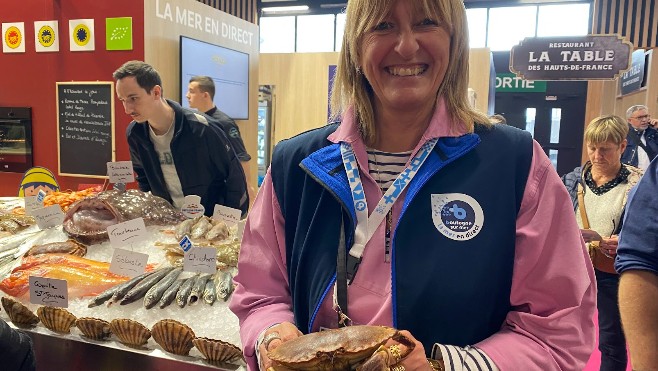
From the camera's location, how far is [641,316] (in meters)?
1.29

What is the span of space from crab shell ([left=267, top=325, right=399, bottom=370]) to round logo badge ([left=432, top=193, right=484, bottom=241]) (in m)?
0.23

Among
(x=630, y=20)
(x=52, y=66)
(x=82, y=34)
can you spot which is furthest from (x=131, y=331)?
(x=630, y=20)

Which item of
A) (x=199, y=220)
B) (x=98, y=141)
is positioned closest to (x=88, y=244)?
(x=199, y=220)

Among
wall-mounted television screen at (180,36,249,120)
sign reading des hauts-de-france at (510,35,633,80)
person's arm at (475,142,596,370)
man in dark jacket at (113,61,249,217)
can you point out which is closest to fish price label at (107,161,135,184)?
man in dark jacket at (113,61,249,217)

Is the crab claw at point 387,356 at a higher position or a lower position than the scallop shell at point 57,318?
higher

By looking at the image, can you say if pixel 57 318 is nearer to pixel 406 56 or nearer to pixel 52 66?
pixel 406 56

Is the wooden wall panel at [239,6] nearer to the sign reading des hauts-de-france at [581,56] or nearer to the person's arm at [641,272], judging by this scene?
the sign reading des hauts-de-france at [581,56]

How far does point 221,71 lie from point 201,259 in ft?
13.4

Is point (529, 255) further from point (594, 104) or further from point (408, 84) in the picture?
point (594, 104)

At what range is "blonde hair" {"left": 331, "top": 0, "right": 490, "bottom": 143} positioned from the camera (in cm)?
100

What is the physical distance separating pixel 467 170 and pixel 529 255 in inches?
7.9

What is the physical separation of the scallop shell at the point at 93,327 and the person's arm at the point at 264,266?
681 millimetres

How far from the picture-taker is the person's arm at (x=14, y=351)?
4.34 feet

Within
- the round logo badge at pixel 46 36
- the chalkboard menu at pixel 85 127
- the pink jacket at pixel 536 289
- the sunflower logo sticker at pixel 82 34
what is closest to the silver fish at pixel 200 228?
the pink jacket at pixel 536 289
